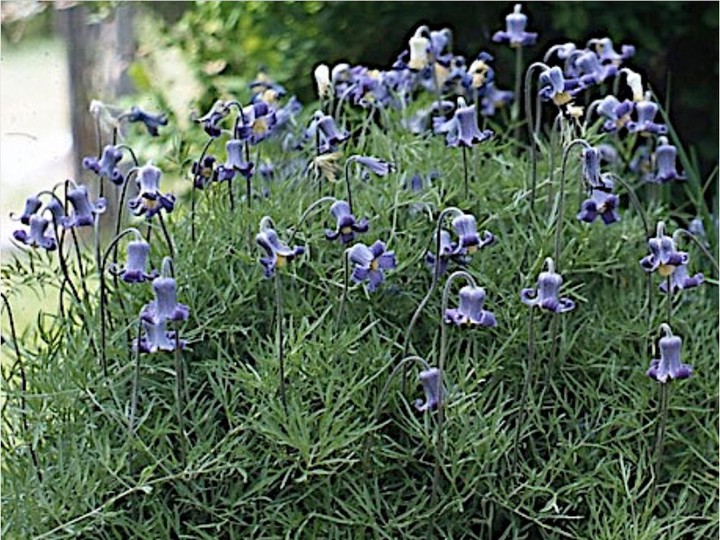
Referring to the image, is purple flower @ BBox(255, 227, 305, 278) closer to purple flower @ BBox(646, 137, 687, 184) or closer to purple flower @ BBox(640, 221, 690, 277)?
purple flower @ BBox(640, 221, 690, 277)

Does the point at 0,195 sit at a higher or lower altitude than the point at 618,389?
higher

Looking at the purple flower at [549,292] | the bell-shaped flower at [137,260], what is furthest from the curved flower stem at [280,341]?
Answer: the purple flower at [549,292]

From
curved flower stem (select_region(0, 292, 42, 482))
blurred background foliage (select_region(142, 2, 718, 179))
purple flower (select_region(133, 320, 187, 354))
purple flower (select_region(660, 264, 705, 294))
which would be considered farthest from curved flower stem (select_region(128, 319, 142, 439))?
blurred background foliage (select_region(142, 2, 718, 179))

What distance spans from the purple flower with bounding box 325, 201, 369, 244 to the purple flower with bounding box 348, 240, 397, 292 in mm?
21

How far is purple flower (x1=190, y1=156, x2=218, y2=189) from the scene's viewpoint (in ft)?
4.24

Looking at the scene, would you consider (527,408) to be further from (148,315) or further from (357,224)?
(148,315)

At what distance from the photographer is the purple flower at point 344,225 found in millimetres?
1131

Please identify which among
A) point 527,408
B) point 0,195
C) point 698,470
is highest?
point 0,195

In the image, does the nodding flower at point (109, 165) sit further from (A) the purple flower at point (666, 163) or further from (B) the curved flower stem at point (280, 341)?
(A) the purple flower at point (666, 163)

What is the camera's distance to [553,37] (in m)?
2.33

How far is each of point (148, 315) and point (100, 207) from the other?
0.23 m

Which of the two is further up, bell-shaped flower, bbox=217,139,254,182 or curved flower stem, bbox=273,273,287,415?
bell-shaped flower, bbox=217,139,254,182

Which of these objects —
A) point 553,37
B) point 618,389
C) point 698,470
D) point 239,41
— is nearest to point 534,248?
point 618,389

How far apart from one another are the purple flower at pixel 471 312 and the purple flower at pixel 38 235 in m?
0.45
